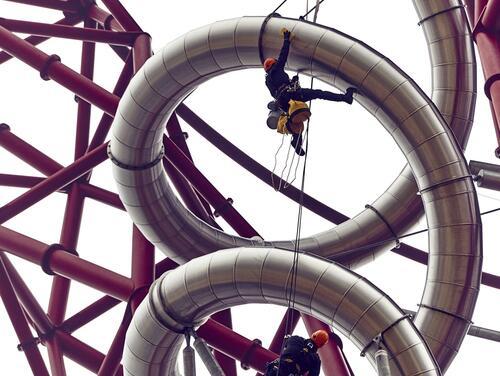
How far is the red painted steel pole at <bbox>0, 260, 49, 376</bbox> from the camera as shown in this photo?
18.7 m

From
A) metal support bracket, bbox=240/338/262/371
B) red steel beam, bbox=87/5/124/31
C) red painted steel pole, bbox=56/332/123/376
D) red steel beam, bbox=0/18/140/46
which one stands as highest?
red steel beam, bbox=87/5/124/31

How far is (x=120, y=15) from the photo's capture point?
66.7ft

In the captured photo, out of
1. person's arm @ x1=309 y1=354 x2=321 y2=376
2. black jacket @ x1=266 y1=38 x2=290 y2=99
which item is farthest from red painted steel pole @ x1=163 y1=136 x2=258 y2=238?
person's arm @ x1=309 y1=354 x2=321 y2=376

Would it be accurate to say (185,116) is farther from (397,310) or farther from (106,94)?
(397,310)

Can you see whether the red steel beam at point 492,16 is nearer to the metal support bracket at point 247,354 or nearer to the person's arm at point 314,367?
the metal support bracket at point 247,354

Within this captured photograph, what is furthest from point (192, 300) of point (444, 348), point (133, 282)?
point (444, 348)

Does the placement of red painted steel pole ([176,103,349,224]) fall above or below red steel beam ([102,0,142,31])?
below

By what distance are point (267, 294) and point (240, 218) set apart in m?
5.04

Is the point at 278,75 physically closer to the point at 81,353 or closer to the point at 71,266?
the point at 71,266

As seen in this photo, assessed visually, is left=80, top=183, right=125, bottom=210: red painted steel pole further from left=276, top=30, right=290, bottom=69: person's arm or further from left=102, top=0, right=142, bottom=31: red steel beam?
left=276, top=30, right=290, bottom=69: person's arm

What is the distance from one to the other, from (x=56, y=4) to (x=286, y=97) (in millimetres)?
9316

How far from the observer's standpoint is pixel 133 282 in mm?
16812

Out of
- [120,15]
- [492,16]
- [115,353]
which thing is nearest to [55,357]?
[115,353]

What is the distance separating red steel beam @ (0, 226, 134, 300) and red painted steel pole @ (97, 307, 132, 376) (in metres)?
0.43
